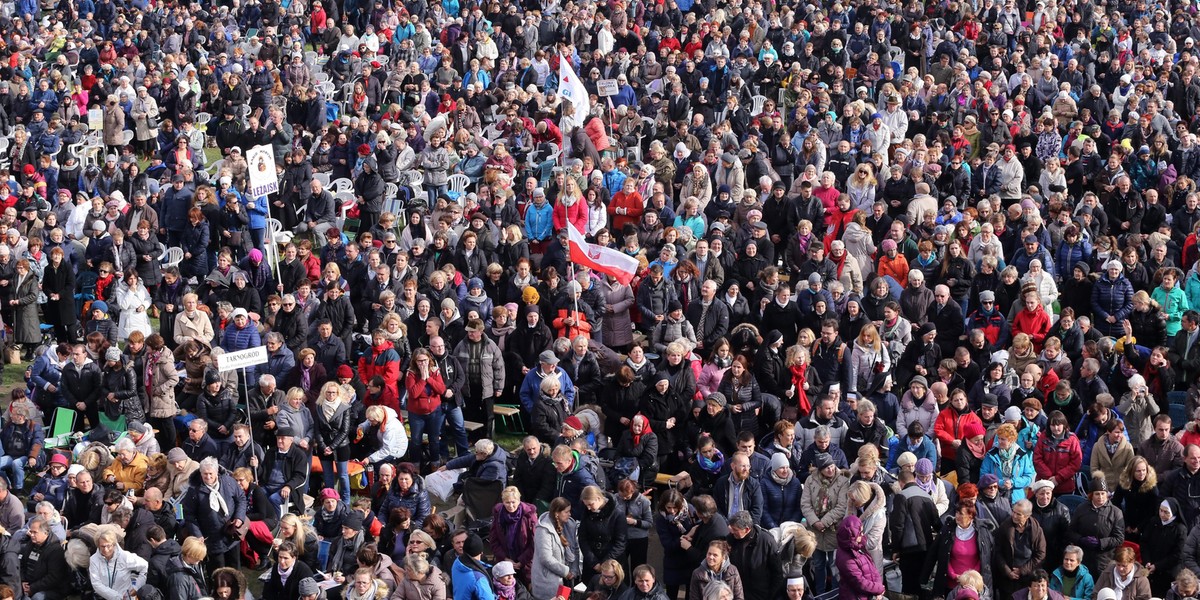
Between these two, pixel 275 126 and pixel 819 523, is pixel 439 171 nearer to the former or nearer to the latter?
pixel 275 126

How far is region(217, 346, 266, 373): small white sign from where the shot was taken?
47.2ft

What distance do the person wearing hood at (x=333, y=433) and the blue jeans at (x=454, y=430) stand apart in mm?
1012

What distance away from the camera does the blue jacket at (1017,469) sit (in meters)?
13.2

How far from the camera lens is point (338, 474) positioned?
1462 cm

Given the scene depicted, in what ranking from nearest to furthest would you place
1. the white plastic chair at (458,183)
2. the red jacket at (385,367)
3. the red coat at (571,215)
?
the red jacket at (385,367) → the red coat at (571,215) → the white plastic chair at (458,183)

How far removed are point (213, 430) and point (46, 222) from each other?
5208 millimetres

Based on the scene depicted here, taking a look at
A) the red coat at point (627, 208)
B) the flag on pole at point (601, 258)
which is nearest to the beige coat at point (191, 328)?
the flag on pole at point (601, 258)

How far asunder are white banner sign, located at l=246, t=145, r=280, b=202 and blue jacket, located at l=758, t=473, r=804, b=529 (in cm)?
786

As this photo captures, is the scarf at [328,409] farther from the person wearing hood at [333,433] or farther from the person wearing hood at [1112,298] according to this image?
the person wearing hood at [1112,298]

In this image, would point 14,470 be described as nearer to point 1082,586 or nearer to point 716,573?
point 716,573

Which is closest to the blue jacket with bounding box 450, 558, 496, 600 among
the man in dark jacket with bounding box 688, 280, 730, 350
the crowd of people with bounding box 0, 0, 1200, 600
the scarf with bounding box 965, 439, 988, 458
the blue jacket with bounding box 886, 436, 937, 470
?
the crowd of people with bounding box 0, 0, 1200, 600

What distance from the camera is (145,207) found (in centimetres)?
1925

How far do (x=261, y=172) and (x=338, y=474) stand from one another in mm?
5151

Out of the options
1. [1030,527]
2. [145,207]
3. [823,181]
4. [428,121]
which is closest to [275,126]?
[428,121]
